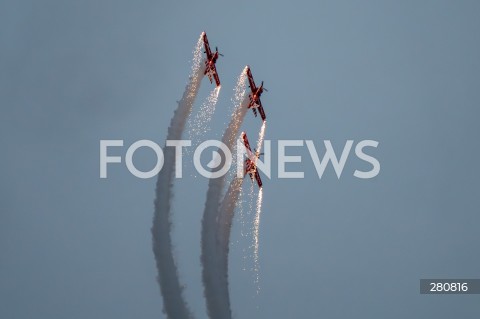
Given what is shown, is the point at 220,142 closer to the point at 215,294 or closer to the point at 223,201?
the point at 223,201

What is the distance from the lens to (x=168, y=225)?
96.8 m

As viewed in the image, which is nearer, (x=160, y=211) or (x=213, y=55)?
(x=160, y=211)

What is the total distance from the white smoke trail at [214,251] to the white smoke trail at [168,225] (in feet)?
12.4

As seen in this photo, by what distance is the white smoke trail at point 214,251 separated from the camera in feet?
301

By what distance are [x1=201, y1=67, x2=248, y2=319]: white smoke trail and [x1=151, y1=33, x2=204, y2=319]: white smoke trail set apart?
379cm

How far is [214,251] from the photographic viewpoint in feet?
315

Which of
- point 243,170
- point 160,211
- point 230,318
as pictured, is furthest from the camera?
point 243,170

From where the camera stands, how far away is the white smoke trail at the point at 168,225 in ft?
303

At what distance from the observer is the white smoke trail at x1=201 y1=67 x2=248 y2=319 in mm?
91812

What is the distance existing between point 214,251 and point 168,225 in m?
7.63

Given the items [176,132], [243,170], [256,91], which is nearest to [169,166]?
[176,132]

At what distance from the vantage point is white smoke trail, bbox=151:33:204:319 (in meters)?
92.4

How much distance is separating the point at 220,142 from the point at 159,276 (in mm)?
22435

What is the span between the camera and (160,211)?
97.5m
